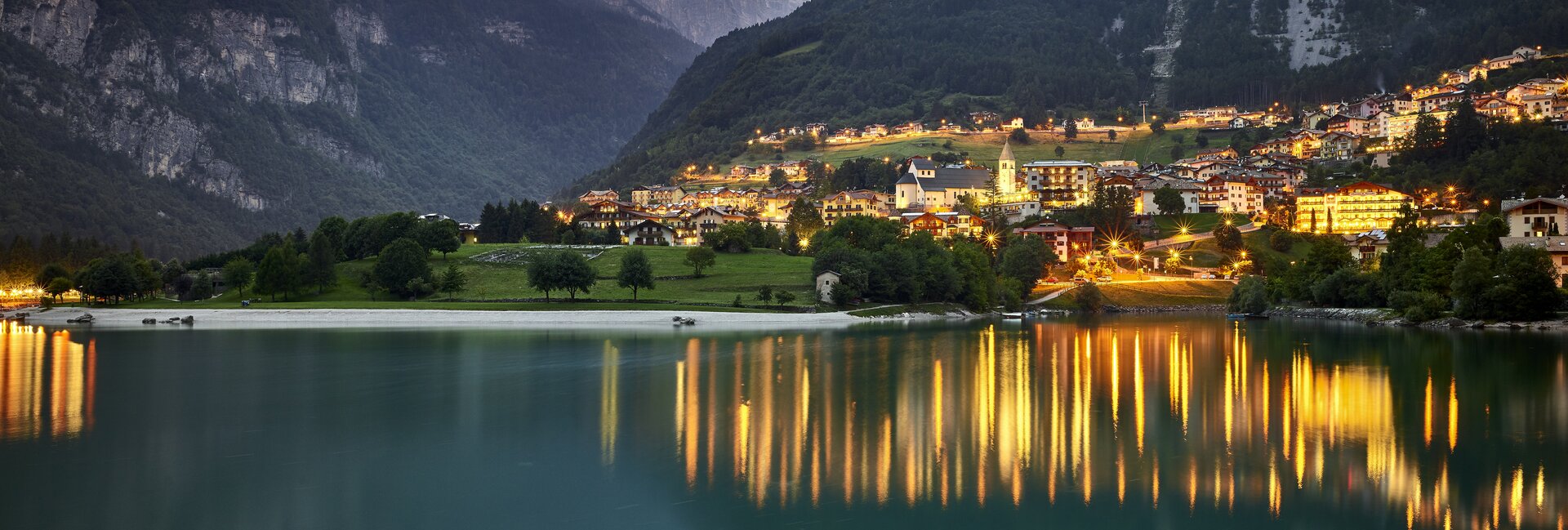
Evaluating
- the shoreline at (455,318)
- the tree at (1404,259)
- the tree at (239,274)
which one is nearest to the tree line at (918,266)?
the shoreline at (455,318)

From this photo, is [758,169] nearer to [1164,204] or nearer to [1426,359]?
[1164,204]

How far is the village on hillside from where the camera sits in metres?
104

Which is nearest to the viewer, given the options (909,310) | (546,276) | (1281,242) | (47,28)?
(546,276)

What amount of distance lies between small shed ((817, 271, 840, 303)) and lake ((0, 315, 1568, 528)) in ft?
88.5

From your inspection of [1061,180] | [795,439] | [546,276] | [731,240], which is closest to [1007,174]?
[1061,180]

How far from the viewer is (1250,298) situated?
3091 inches

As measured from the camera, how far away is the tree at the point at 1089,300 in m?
88.3

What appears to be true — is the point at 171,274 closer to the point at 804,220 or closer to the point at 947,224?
the point at 804,220

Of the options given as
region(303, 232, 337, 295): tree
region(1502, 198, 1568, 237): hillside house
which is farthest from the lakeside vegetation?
region(303, 232, 337, 295): tree

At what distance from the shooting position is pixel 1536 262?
5638 centimetres

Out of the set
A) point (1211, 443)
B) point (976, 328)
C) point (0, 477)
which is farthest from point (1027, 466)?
point (976, 328)

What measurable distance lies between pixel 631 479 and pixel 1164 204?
311ft

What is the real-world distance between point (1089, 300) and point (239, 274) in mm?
57890

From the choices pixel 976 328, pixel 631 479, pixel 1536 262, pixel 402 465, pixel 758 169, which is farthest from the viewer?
pixel 758 169
